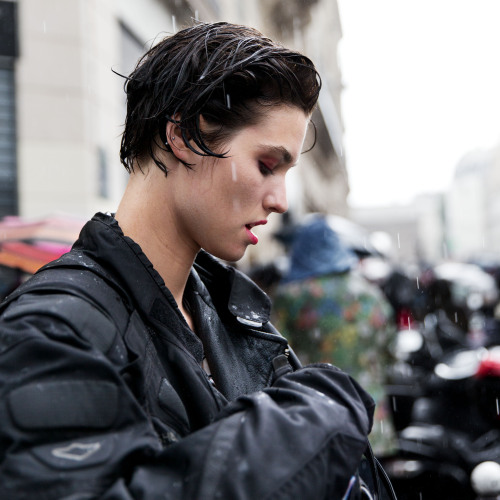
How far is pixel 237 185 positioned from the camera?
5.10 ft

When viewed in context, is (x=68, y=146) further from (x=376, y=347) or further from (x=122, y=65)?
(x=376, y=347)

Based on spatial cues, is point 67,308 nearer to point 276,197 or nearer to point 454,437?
point 276,197

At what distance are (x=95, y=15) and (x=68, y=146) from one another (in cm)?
154

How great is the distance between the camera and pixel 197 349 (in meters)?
1.52

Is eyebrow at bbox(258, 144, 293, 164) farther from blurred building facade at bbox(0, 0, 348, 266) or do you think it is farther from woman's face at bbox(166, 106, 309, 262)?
blurred building facade at bbox(0, 0, 348, 266)

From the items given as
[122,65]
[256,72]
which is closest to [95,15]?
[122,65]

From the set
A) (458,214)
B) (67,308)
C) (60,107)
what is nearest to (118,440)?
(67,308)

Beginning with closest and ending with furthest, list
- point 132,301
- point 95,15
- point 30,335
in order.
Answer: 1. point 30,335
2. point 132,301
3. point 95,15

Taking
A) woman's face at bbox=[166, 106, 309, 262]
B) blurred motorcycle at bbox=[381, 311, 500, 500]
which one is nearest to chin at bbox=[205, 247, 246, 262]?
woman's face at bbox=[166, 106, 309, 262]

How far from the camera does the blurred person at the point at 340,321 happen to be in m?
4.23

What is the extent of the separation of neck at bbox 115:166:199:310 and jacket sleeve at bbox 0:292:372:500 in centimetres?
42

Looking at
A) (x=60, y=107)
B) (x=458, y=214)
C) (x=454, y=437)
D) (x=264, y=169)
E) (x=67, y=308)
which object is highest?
(x=60, y=107)

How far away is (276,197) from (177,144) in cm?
28

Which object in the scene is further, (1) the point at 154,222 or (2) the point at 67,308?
(1) the point at 154,222
